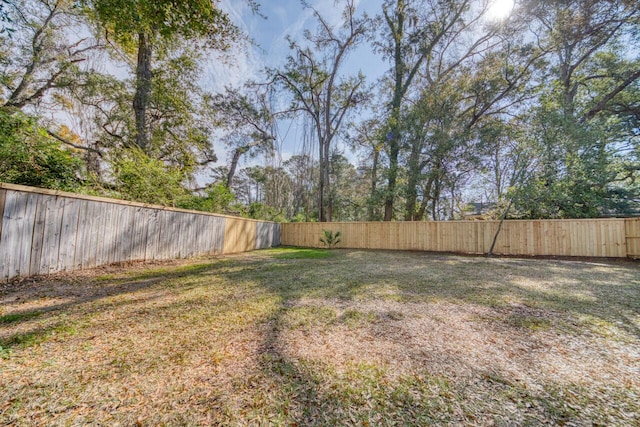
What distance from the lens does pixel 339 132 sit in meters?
13.2

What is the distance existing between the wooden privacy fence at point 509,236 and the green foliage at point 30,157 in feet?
28.0

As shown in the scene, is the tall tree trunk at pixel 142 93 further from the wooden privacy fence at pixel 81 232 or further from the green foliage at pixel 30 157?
the green foliage at pixel 30 157

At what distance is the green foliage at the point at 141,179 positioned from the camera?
16.4ft

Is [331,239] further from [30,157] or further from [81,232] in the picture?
[30,157]

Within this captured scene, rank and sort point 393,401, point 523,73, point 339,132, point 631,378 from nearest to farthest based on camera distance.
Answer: point 393,401 < point 631,378 < point 523,73 < point 339,132

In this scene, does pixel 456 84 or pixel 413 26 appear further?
pixel 413 26

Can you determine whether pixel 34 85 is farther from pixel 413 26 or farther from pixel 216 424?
pixel 413 26

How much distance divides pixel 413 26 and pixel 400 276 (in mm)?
11675

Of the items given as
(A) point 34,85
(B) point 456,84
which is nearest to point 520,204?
(B) point 456,84

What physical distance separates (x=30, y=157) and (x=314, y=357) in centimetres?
497

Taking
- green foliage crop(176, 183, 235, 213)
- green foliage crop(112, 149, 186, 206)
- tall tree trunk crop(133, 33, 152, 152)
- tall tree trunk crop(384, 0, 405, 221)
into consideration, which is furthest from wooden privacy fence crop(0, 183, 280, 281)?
tall tree trunk crop(384, 0, 405, 221)

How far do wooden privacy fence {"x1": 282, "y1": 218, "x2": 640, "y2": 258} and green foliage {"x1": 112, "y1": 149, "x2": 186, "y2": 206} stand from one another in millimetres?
6841

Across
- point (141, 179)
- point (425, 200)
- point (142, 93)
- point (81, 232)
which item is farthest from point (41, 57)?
point (425, 200)

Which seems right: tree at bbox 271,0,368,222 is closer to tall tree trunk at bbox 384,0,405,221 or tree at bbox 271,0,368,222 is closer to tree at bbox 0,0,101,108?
tall tree trunk at bbox 384,0,405,221
